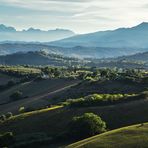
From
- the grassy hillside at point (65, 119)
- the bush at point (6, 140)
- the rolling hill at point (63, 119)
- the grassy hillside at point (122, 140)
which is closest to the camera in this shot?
the grassy hillside at point (122, 140)

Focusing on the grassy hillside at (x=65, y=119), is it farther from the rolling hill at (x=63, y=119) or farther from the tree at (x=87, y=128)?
the tree at (x=87, y=128)

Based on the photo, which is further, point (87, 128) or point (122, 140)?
point (87, 128)

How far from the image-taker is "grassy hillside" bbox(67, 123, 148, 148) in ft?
226

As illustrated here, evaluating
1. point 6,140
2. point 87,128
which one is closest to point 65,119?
point 87,128

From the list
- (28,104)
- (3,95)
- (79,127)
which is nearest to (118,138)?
(79,127)

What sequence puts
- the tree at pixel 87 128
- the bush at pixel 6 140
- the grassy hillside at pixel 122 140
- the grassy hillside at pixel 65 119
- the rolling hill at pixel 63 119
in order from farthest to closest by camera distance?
the grassy hillside at pixel 65 119 < the rolling hill at pixel 63 119 < the tree at pixel 87 128 < the bush at pixel 6 140 < the grassy hillside at pixel 122 140

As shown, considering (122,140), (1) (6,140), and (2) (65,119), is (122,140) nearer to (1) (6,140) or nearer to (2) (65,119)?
(1) (6,140)

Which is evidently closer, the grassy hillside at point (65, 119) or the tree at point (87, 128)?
the tree at point (87, 128)

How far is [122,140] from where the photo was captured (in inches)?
2837

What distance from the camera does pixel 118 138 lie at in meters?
73.4

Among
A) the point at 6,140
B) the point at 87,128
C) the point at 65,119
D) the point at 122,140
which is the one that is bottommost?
the point at 6,140

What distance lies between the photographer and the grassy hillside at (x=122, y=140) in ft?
226

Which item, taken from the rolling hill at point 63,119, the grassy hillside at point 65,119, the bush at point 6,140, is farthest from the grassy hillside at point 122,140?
the bush at point 6,140

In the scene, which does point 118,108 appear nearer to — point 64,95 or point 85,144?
point 85,144
